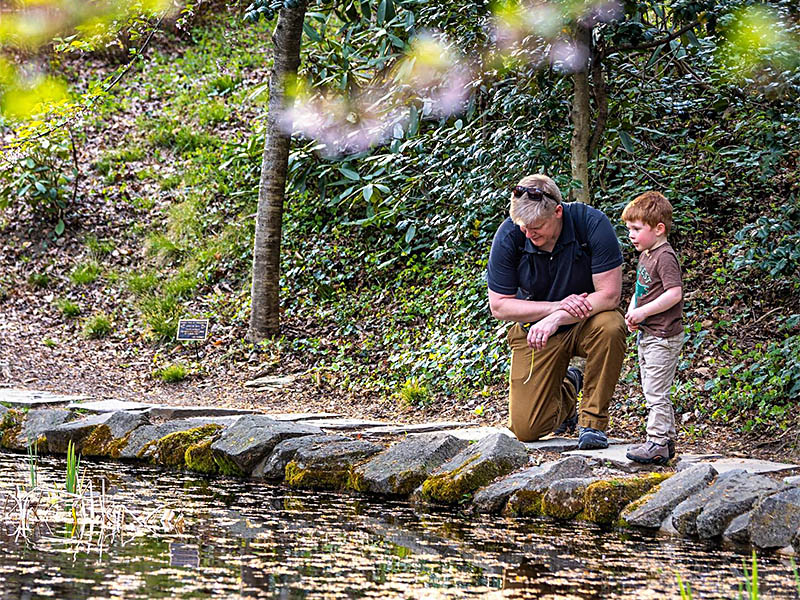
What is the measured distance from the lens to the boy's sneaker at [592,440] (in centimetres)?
382

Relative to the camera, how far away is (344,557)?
2.53 meters

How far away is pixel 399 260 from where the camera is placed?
8.09m

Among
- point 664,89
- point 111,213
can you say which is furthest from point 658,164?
point 111,213

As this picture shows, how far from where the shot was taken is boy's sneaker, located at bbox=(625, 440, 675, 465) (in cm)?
353

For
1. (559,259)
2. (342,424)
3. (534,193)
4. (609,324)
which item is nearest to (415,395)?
(342,424)

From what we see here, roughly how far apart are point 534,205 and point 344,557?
1.91 metres

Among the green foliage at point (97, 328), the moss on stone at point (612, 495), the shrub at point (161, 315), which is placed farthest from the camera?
the green foliage at point (97, 328)

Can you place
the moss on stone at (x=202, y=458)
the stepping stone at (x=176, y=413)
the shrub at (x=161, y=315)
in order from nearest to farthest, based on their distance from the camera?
the moss on stone at (x=202, y=458) → the stepping stone at (x=176, y=413) → the shrub at (x=161, y=315)

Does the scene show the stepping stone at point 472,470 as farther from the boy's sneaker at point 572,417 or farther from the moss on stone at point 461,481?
the boy's sneaker at point 572,417

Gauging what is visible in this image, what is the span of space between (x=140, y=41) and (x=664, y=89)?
8869 millimetres

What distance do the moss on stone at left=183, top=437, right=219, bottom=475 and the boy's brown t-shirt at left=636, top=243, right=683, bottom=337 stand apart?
6.39 feet

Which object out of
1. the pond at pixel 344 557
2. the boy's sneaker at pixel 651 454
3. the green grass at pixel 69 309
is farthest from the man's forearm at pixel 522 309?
the green grass at pixel 69 309

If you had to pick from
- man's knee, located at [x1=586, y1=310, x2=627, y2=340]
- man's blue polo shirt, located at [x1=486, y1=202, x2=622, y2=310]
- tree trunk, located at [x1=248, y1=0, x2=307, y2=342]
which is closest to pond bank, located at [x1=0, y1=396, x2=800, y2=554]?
man's knee, located at [x1=586, y1=310, x2=627, y2=340]

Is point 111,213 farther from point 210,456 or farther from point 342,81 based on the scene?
point 210,456
